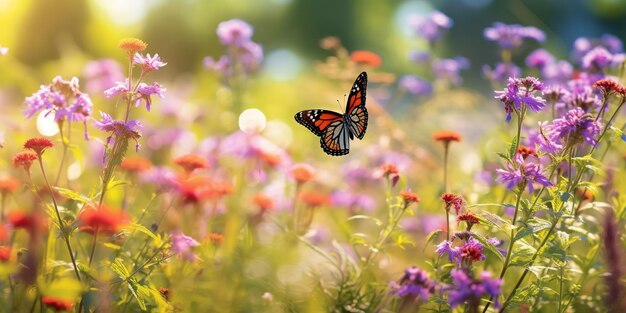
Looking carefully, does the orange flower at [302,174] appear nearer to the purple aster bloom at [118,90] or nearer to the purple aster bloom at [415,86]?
the purple aster bloom at [118,90]

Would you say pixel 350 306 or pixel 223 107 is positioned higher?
pixel 223 107

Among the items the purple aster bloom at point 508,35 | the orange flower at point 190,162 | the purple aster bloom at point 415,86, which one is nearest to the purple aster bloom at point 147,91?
the orange flower at point 190,162

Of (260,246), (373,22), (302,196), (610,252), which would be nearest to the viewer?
(610,252)

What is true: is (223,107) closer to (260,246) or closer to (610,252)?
(260,246)

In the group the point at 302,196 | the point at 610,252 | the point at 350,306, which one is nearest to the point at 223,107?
the point at 302,196

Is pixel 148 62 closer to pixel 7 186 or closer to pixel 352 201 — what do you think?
pixel 7 186

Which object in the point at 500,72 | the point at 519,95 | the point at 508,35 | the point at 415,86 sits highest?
the point at 415,86

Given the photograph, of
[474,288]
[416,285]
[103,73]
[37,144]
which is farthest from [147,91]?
[103,73]
